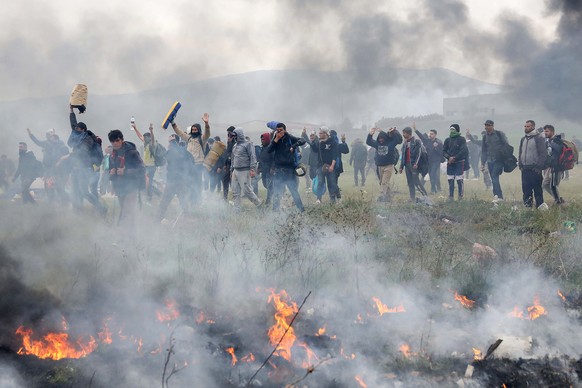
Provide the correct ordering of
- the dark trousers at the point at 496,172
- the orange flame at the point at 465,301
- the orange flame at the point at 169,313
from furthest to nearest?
the dark trousers at the point at 496,172, the orange flame at the point at 465,301, the orange flame at the point at 169,313

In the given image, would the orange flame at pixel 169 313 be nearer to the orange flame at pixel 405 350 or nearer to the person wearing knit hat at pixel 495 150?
the orange flame at pixel 405 350

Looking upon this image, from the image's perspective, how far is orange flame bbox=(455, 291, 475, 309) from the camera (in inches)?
213

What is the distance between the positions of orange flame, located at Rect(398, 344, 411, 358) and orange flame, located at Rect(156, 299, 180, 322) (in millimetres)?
2108

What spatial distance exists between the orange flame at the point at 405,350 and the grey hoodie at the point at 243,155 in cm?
508

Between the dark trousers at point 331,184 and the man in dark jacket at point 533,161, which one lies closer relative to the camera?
the man in dark jacket at point 533,161

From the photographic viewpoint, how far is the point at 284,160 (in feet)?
28.8

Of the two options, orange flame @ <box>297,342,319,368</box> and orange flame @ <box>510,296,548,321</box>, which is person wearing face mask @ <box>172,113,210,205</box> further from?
orange flame @ <box>510,296,548,321</box>

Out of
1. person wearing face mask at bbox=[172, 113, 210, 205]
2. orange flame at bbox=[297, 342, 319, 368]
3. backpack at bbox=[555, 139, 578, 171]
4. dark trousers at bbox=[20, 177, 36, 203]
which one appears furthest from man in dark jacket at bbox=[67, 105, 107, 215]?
backpack at bbox=[555, 139, 578, 171]

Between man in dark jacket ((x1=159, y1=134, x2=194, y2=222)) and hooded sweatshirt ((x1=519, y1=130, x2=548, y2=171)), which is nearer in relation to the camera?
man in dark jacket ((x1=159, y1=134, x2=194, y2=222))

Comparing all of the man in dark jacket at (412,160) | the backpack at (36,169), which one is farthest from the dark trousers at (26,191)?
the man in dark jacket at (412,160)

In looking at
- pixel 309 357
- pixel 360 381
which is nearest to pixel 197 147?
pixel 309 357

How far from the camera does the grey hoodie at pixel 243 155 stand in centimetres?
914

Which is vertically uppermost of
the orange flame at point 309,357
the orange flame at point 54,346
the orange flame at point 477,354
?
the orange flame at point 54,346

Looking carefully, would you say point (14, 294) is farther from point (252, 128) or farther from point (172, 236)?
point (252, 128)
